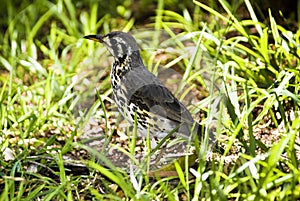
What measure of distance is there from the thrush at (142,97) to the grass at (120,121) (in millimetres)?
104

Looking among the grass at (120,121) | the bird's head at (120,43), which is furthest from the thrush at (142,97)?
the grass at (120,121)

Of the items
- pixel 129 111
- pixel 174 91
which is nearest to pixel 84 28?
pixel 174 91

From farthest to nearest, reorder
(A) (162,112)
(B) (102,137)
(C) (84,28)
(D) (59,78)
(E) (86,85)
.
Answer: (C) (84,28)
(D) (59,78)
(E) (86,85)
(B) (102,137)
(A) (162,112)

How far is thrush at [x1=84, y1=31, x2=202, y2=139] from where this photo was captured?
3.24 metres

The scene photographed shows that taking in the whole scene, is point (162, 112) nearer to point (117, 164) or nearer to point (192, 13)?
point (117, 164)

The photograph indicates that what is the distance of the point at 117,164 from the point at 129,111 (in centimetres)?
39

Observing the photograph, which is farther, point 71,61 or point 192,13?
point 192,13

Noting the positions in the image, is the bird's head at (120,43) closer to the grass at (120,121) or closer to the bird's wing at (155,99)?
the bird's wing at (155,99)

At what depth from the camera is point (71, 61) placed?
525 cm

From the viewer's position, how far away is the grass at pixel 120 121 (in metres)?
3.14

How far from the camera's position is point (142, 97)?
324cm

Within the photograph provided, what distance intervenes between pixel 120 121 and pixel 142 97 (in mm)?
614

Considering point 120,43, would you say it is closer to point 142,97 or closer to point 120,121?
point 142,97

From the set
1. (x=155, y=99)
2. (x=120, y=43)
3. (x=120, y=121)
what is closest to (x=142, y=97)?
(x=155, y=99)
